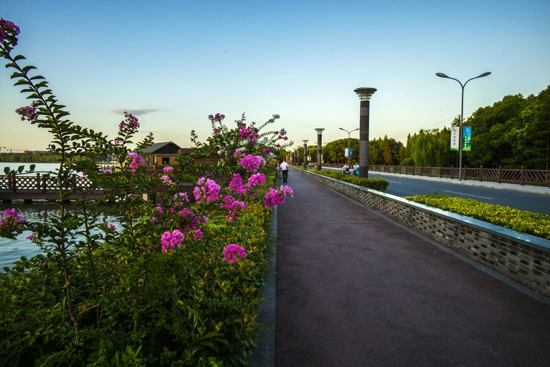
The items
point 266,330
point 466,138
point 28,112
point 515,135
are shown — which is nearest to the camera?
point 28,112

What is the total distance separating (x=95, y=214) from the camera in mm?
2311

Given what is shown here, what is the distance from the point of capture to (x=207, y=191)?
7.96 feet

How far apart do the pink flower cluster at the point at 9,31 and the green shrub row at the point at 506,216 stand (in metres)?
6.10

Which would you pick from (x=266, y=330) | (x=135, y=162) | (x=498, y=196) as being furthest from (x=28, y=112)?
(x=498, y=196)

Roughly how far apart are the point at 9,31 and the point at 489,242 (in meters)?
6.06

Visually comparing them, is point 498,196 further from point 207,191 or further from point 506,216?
point 207,191

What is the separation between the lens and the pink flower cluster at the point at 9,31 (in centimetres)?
171

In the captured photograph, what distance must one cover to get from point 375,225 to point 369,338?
5587mm

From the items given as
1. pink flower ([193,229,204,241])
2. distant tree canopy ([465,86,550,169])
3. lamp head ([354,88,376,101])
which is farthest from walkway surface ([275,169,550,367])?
distant tree canopy ([465,86,550,169])

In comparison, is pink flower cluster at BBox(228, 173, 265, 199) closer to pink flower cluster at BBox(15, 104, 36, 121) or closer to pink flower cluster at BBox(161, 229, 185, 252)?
pink flower cluster at BBox(161, 229, 185, 252)

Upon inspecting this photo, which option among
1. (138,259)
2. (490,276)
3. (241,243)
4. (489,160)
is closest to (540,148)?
(489,160)

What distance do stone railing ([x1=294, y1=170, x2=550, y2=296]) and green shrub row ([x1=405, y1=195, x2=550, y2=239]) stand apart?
0.78ft

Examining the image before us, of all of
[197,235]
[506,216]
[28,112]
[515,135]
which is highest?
[515,135]

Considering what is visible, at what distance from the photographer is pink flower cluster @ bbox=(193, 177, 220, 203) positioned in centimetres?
239
